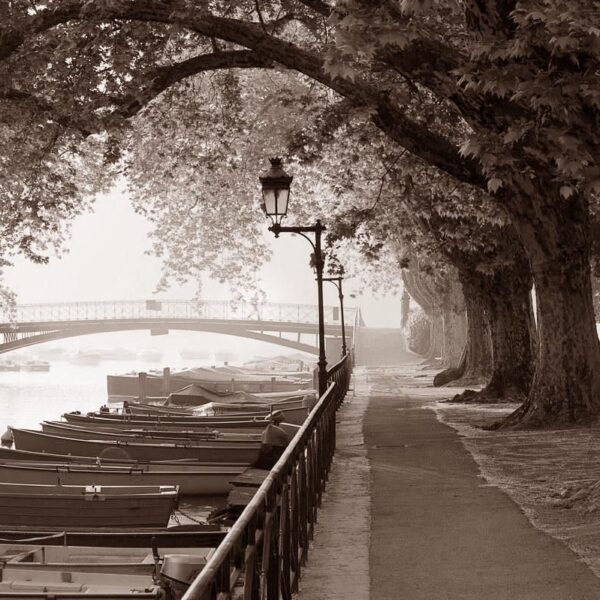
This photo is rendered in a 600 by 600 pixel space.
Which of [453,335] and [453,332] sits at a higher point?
[453,332]

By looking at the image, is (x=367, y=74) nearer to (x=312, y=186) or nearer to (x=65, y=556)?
(x=65, y=556)

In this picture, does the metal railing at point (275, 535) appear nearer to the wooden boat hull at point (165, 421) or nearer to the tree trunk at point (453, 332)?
the wooden boat hull at point (165, 421)

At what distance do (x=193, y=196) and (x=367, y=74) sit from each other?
14854mm

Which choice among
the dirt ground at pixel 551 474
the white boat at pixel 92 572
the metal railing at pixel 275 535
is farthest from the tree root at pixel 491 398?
the white boat at pixel 92 572

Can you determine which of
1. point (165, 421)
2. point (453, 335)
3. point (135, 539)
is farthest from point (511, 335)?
point (453, 335)

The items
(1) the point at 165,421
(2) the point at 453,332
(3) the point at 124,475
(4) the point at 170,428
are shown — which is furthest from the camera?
(2) the point at 453,332

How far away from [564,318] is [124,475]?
6.63m

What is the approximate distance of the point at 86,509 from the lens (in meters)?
12.5

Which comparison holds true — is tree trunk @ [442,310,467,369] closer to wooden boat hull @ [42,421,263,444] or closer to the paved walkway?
wooden boat hull @ [42,421,263,444]

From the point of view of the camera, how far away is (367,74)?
60.0 feet

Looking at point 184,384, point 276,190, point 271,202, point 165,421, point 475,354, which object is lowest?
point 184,384

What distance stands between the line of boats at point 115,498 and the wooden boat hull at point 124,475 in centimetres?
2

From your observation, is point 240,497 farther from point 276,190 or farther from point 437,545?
point 276,190

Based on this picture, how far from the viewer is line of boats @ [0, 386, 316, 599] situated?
7.89 m
